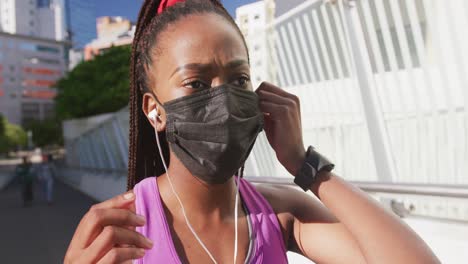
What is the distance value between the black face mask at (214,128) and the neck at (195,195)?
35 mm

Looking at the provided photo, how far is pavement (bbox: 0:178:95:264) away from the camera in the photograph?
6.81 metres

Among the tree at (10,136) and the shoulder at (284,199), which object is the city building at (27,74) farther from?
the shoulder at (284,199)

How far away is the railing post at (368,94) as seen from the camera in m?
3.59

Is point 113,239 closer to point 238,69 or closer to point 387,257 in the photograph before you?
point 238,69

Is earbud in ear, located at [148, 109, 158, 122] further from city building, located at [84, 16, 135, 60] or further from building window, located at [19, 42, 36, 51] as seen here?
building window, located at [19, 42, 36, 51]

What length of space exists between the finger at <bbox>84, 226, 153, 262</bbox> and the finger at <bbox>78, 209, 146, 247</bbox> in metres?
0.01

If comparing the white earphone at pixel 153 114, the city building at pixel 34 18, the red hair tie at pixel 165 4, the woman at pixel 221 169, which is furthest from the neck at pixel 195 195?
the city building at pixel 34 18

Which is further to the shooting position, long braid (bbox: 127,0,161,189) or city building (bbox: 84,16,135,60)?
city building (bbox: 84,16,135,60)

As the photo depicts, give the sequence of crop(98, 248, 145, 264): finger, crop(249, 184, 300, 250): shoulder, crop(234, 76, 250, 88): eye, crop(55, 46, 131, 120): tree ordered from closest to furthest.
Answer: crop(98, 248, 145, 264): finger
crop(234, 76, 250, 88): eye
crop(249, 184, 300, 250): shoulder
crop(55, 46, 131, 120): tree

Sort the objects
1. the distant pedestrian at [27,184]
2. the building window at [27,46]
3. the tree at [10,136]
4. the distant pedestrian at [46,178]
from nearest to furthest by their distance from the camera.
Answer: the distant pedestrian at [27,184] → the distant pedestrian at [46,178] → the tree at [10,136] → the building window at [27,46]

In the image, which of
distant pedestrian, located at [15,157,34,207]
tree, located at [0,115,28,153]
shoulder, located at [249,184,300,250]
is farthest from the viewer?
tree, located at [0,115,28,153]

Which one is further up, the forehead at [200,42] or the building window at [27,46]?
the building window at [27,46]

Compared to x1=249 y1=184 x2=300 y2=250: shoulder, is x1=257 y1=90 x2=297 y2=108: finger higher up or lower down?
higher up

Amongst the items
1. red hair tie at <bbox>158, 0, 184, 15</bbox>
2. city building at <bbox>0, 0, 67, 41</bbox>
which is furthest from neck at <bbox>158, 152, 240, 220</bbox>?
city building at <bbox>0, 0, 67, 41</bbox>
